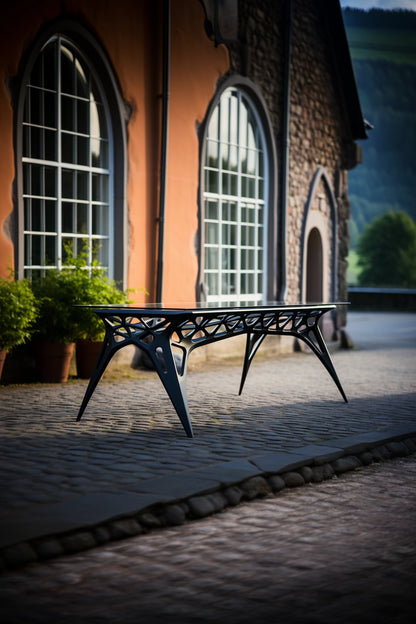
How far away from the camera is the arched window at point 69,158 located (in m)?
9.65

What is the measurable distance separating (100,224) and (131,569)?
25.4ft

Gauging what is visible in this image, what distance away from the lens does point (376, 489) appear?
4.95 m

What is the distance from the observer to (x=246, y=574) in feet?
11.2

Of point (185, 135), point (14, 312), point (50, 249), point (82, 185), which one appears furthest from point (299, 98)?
point (14, 312)

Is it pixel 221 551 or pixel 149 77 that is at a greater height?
pixel 149 77

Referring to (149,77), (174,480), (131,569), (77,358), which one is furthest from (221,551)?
(149,77)

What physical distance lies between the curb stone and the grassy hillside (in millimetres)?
95312

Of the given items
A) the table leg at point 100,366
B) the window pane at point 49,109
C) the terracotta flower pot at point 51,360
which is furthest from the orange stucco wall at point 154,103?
the table leg at point 100,366

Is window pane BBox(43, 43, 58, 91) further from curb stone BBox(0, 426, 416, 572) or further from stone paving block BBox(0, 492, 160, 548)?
stone paving block BBox(0, 492, 160, 548)

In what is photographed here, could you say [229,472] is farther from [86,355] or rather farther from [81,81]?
[81,81]

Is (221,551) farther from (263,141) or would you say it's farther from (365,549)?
(263,141)

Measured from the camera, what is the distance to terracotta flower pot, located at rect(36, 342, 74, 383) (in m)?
9.16

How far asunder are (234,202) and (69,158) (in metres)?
3.77

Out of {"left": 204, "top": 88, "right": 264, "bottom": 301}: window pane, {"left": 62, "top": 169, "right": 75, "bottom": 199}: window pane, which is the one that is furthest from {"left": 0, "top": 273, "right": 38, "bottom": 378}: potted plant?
{"left": 204, "top": 88, "right": 264, "bottom": 301}: window pane
